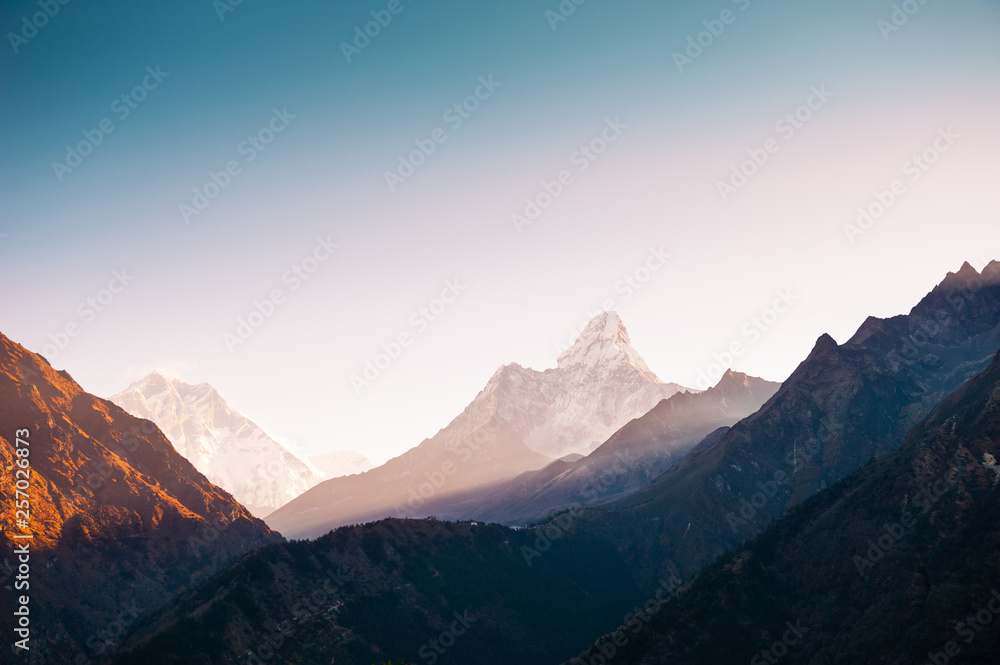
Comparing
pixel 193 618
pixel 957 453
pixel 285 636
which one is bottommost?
pixel 957 453

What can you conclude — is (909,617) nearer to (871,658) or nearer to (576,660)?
(871,658)

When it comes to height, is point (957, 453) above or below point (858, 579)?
above

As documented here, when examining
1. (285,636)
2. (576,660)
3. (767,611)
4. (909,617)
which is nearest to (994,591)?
(909,617)

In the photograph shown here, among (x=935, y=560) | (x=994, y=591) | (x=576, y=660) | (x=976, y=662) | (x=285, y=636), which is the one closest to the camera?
(x=976, y=662)

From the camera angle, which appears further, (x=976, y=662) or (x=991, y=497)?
(x=991, y=497)

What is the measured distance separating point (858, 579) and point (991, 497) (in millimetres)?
36830

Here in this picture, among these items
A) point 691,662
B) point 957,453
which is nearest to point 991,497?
point 957,453

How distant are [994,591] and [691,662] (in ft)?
217

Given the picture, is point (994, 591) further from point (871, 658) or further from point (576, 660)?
point (576, 660)

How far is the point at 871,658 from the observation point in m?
156

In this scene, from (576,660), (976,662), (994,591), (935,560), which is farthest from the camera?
(576,660)

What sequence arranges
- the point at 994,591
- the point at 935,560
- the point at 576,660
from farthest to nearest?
the point at 576,660, the point at 935,560, the point at 994,591

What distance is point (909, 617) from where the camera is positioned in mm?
158375

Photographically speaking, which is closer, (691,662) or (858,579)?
(691,662)
